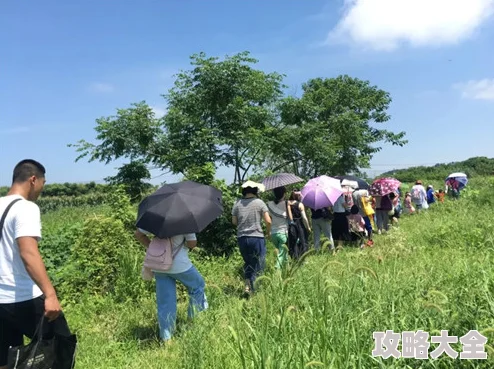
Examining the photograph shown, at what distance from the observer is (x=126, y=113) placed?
38.1 ft

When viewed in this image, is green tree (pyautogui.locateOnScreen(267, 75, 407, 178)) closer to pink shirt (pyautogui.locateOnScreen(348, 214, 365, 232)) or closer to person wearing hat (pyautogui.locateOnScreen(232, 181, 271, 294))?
pink shirt (pyautogui.locateOnScreen(348, 214, 365, 232))

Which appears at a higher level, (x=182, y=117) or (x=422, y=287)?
(x=182, y=117)

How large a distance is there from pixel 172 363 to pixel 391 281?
214 centimetres

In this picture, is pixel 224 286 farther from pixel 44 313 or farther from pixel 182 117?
pixel 182 117

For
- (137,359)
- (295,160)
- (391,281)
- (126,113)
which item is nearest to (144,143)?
(126,113)

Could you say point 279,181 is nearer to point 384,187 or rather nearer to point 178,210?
point 178,210

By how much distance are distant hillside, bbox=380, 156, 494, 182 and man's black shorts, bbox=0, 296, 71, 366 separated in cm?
4718

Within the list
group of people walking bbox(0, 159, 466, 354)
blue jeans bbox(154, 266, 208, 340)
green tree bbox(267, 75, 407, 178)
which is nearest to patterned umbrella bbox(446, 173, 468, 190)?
green tree bbox(267, 75, 407, 178)

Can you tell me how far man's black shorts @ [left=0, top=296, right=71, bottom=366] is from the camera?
10.2 feet

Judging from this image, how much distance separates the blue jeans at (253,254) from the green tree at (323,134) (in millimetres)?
7179

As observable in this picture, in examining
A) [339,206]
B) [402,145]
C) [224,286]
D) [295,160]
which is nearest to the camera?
[224,286]

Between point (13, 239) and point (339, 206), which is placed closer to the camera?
point (13, 239)

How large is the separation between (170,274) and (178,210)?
2.32 ft

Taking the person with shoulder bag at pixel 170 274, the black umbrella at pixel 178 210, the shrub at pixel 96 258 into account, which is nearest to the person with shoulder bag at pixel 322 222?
the shrub at pixel 96 258
